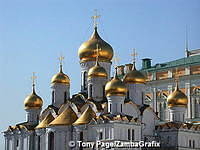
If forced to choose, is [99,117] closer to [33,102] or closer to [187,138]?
[187,138]

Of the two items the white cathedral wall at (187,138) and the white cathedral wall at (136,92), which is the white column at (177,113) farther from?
the white cathedral wall at (136,92)

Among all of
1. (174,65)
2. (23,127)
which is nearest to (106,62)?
(23,127)

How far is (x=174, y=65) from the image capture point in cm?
4925

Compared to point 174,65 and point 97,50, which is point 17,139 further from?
point 174,65

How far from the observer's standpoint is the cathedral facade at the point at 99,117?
34.4 metres

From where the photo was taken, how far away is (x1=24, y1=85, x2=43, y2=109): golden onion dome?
41719 millimetres

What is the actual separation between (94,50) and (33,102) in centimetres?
654

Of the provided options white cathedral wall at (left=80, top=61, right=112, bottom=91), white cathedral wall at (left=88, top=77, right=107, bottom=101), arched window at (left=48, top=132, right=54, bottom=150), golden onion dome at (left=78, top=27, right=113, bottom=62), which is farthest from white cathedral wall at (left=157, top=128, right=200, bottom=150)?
arched window at (left=48, top=132, right=54, bottom=150)

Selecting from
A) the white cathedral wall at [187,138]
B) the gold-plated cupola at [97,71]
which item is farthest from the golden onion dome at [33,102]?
the white cathedral wall at [187,138]

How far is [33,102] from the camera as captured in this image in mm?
41688

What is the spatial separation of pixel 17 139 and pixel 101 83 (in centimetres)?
831

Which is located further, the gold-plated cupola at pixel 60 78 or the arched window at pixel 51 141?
the gold-plated cupola at pixel 60 78

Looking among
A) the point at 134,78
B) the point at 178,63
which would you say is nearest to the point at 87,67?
the point at 134,78

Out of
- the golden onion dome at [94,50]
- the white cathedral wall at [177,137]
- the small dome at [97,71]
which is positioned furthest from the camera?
the golden onion dome at [94,50]
